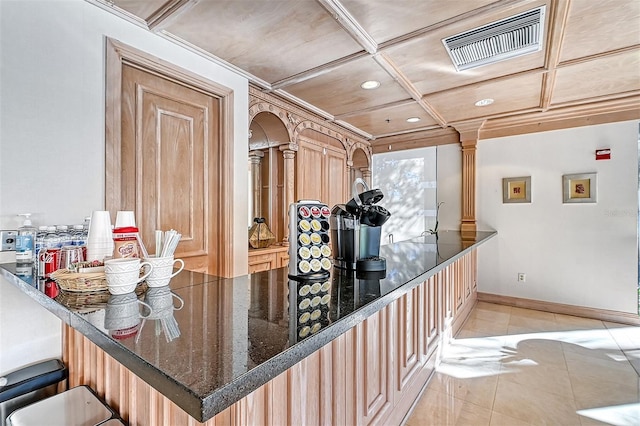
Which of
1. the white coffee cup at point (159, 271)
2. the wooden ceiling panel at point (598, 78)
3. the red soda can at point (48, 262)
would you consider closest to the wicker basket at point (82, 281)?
the white coffee cup at point (159, 271)

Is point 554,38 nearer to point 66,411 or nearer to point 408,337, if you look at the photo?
point 408,337

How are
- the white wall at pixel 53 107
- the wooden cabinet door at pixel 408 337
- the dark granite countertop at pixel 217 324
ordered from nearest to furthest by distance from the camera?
the dark granite countertop at pixel 217 324, the white wall at pixel 53 107, the wooden cabinet door at pixel 408 337

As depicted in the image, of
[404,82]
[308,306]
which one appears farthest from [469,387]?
[404,82]

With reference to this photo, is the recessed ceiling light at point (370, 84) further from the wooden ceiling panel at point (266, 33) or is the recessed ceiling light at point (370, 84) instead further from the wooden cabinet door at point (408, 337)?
the wooden cabinet door at point (408, 337)

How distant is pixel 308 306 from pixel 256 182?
131 inches

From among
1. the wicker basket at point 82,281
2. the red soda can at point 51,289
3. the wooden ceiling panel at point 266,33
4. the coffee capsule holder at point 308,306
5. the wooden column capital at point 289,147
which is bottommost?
the coffee capsule holder at point 308,306

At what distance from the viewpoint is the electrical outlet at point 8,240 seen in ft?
4.73

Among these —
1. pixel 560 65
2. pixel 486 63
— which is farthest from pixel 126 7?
pixel 560 65

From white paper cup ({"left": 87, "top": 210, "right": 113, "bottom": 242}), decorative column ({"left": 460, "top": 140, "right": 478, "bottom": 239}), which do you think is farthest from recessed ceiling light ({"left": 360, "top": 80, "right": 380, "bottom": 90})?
white paper cup ({"left": 87, "top": 210, "right": 113, "bottom": 242})

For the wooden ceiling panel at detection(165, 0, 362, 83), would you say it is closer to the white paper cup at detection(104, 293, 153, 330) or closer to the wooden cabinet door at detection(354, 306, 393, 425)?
the white paper cup at detection(104, 293, 153, 330)

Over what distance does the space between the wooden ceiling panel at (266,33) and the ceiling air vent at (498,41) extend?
0.75 m

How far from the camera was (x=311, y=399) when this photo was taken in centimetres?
108

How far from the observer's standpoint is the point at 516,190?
4.05 m

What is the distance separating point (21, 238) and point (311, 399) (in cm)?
143
